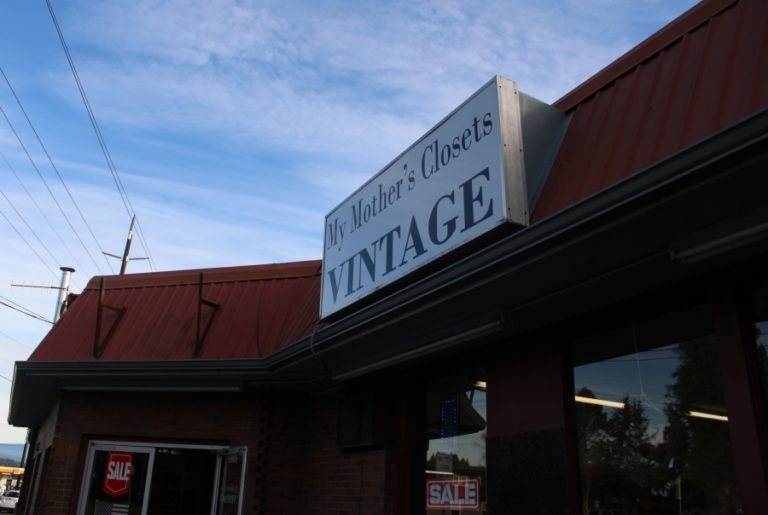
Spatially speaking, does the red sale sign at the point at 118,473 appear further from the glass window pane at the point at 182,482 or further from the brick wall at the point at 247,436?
the glass window pane at the point at 182,482

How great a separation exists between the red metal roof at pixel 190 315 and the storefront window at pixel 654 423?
416 cm

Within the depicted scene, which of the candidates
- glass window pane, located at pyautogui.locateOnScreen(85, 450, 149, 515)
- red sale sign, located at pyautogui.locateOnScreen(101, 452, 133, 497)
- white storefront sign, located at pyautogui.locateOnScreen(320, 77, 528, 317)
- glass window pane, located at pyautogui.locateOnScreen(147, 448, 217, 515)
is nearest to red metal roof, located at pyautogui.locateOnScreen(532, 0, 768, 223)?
white storefront sign, located at pyautogui.locateOnScreen(320, 77, 528, 317)

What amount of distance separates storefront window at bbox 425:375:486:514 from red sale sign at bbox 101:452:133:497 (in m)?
4.60

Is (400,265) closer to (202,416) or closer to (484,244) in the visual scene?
(484,244)

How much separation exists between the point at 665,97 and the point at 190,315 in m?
7.33

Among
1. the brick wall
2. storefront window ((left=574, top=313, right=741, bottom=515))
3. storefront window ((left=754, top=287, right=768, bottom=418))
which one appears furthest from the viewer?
the brick wall

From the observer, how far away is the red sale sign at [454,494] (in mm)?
6293

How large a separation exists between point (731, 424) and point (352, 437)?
460 centimetres

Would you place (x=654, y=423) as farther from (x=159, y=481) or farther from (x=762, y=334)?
(x=159, y=481)

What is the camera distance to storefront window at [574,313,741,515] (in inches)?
173

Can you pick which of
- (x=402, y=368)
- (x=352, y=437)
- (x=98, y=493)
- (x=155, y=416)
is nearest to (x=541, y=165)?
(x=402, y=368)

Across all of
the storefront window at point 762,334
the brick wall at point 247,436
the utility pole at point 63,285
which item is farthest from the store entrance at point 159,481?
the utility pole at point 63,285

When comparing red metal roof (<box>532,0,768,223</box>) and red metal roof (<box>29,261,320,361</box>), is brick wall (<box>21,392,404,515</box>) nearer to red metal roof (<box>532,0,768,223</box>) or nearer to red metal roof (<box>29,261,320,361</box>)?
red metal roof (<box>29,261,320,361</box>)

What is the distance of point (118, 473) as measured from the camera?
9.54 m
